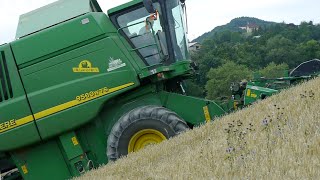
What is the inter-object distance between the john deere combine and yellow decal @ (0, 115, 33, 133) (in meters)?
0.02

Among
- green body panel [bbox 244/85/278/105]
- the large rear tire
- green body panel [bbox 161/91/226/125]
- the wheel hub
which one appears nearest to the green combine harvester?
green body panel [bbox 244/85/278/105]

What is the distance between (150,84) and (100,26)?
134cm

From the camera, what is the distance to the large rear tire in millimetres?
7898

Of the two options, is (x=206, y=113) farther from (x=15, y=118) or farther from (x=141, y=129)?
(x=15, y=118)

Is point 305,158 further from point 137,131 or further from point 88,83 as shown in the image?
point 88,83

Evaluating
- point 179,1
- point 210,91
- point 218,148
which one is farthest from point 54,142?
point 210,91

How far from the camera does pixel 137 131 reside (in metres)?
8.01

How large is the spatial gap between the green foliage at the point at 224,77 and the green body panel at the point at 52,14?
66.5 m

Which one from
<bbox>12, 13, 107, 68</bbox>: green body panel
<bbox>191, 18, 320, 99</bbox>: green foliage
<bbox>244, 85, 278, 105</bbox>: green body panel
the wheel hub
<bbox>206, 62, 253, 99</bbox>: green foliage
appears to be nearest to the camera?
the wheel hub

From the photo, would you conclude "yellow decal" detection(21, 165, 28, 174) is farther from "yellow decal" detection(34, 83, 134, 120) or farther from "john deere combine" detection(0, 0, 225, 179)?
"yellow decal" detection(34, 83, 134, 120)

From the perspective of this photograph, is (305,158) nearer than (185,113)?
Yes

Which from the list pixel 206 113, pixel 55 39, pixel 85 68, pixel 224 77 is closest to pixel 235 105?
pixel 206 113

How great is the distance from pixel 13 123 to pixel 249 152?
207 inches

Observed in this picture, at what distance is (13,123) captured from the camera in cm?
830
